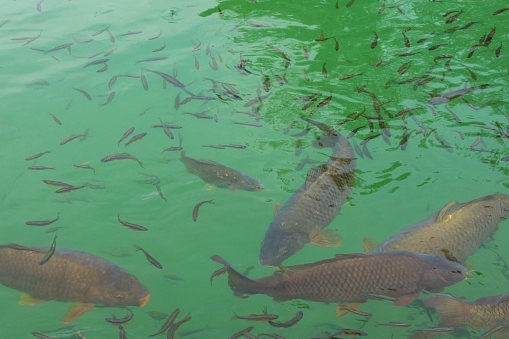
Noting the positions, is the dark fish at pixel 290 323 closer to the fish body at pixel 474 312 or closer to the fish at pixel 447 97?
the fish body at pixel 474 312

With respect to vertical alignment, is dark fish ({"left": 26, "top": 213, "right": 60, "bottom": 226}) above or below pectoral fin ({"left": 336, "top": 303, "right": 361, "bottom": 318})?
above

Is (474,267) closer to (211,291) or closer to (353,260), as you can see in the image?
(353,260)

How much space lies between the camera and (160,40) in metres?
8.89

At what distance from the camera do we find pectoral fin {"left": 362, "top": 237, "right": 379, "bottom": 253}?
4355 mm

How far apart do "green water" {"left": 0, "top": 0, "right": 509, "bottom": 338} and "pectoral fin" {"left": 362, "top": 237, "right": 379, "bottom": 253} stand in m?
0.21

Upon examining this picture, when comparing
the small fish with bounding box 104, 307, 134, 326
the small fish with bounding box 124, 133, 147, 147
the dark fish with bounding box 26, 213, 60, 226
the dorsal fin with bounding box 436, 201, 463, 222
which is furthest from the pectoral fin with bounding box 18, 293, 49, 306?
the dorsal fin with bounding box 436, 201, 463, 222

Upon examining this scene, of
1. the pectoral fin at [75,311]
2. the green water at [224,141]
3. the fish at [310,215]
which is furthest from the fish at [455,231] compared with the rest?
the pectoral fin at [75,311]

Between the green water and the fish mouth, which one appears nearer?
the fish mouth

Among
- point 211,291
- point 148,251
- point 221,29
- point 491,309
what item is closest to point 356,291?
point 491,309

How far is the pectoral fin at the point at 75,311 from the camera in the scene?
12.6 ft

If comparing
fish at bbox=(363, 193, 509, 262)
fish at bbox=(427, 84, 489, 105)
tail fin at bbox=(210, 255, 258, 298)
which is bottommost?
tail fin at bbox=(210, 255, 258, 298)

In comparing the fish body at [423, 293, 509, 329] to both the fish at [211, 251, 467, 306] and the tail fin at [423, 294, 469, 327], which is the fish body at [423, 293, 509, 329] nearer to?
the tail fin at [423, 294, 469, 327]

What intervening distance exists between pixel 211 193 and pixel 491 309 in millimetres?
3390

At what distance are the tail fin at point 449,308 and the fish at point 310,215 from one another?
1.18m
